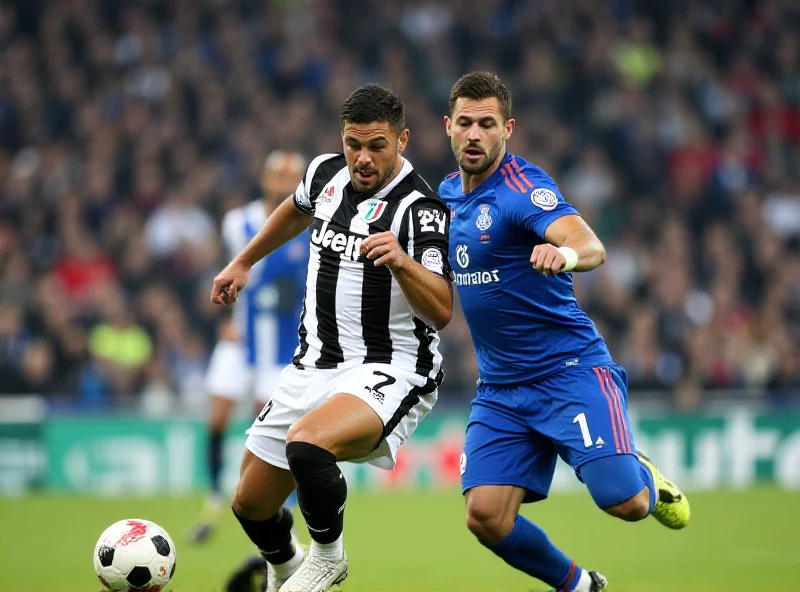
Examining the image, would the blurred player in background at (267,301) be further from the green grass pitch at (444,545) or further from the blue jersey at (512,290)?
the blue jersey at (512,290)

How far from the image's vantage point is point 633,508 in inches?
224

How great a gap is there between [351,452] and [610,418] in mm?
1235

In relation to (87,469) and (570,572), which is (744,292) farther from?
(570,572)

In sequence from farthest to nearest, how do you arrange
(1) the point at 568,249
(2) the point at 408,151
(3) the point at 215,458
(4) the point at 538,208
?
(2) the point at 408,151 < (3) the point at 215,458 < (4) the point at 538,208 < (1) the point at 568,249

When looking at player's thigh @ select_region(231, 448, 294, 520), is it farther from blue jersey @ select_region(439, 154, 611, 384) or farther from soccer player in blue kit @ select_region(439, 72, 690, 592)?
blue jersey @ select_region(439, 154, 611, 384)

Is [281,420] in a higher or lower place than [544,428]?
higher

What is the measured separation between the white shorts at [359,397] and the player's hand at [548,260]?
3.44 ft

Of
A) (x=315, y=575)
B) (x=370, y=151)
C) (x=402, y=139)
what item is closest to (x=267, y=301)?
(x=402, y=139)

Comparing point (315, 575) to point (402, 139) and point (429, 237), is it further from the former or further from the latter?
point (402, 139)

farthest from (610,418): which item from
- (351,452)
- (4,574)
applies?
(4,574)

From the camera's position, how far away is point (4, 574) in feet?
28.0

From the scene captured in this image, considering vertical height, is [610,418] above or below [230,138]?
below

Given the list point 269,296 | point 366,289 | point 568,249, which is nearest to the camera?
point 568,249

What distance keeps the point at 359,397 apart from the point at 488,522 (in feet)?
A: 2.95
